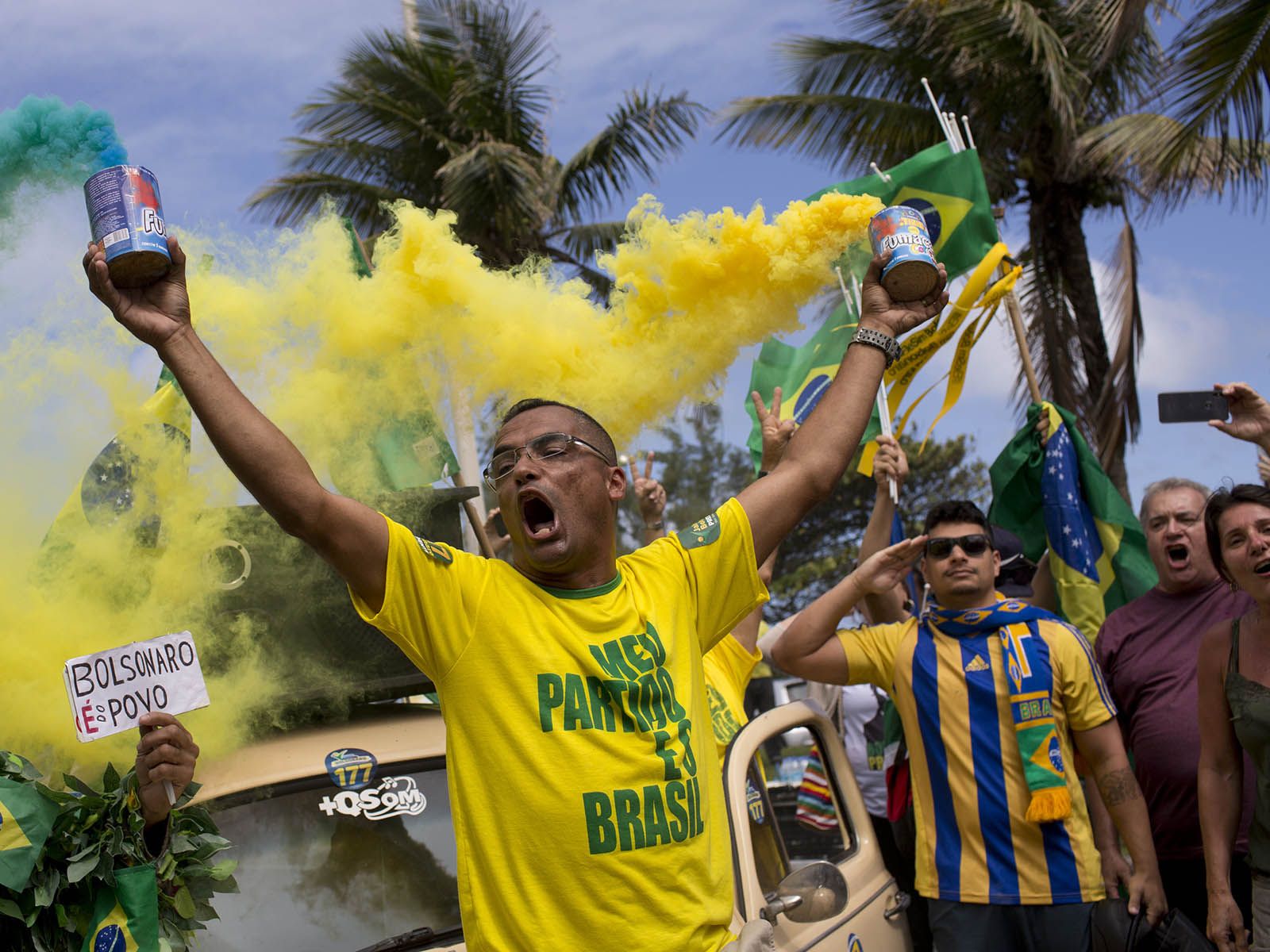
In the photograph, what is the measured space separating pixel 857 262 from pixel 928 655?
4.84 ft

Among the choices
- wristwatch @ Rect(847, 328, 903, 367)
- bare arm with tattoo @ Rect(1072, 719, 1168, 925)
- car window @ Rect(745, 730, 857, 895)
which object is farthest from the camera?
bare arm with tattoo @ Rect(1072, 719, 1168, 925)

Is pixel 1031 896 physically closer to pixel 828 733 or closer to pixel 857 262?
pixel 828 733

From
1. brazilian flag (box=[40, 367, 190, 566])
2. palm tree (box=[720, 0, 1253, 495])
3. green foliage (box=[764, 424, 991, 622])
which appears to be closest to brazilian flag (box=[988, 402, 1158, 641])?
brazilian flag (box=[40, 367, 190, 566])

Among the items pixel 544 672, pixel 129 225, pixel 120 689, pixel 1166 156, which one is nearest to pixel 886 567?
pixel 544 672

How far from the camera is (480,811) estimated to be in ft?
7.48

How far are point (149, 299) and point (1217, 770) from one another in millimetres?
3481

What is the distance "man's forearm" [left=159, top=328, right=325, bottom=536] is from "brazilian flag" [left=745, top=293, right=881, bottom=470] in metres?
3.51

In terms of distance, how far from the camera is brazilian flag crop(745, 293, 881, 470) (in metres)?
5.69

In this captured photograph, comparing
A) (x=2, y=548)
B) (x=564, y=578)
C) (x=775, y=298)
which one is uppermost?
(x=775, y=298)

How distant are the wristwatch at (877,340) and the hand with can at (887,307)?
2 centimetres

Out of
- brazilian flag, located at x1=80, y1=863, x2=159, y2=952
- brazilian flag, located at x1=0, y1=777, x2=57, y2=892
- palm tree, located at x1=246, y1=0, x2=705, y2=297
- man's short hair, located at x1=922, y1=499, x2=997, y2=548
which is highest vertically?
palm tree, located at x1=246, y1=0, x2=705, y2=297

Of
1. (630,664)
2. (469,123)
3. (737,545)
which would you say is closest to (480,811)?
(630,664)

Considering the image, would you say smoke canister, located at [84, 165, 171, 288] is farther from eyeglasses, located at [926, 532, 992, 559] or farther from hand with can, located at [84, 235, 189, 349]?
eyeglasses, located at [926, 532, 992, 559]

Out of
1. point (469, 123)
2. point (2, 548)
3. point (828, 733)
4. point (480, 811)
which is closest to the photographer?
point (480, 811)
